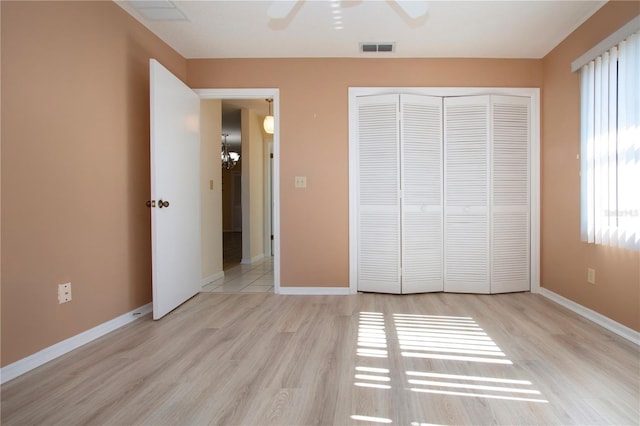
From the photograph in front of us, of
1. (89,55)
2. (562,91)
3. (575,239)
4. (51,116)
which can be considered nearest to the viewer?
(51,116)

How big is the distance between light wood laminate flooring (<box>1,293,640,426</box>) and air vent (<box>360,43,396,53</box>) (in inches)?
97.0

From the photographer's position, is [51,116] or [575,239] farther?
[575,239]

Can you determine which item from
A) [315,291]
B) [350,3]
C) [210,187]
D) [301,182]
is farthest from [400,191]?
[210,187]

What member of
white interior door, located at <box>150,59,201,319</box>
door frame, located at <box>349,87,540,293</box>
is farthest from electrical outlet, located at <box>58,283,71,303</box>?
door frame, located at <box>349,87,540,293</box>

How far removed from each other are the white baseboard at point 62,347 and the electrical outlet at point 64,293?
0.26 m

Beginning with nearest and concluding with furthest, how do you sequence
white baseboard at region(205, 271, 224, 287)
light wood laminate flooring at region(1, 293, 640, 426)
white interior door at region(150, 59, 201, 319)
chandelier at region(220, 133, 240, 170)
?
light wood laminate flooring at region(1, 293, 640, 426) → white interior door at region(150, 59, 201, 319) → white baseboard at region(205, 271, 224, 287) → chandelier at region(220, 133, 240, 170)

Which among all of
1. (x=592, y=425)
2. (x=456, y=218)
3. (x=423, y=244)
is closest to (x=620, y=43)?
(x=456, y=218)

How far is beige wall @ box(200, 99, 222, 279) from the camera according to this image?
404cm

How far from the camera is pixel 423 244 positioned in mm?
3533

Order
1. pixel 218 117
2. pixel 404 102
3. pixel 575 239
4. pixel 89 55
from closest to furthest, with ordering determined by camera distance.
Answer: pixel 89 55 < pixel 575 239 < pixel 404 102 < pixel 218 117

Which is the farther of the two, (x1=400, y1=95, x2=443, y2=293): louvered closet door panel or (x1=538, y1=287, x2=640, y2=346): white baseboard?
(x1=400, y1=95, x2=443, y2=293): louvered closet door panel

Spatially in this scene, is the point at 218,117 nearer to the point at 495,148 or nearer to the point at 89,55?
the point at 89,55

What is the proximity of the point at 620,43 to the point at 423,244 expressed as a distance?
2133 millimetres

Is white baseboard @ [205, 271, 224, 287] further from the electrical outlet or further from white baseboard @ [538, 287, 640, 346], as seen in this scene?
white baseboard @ [538, 287, 640, 346]
